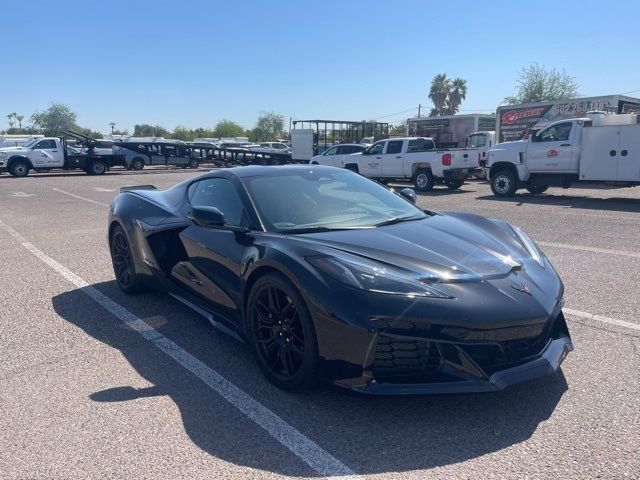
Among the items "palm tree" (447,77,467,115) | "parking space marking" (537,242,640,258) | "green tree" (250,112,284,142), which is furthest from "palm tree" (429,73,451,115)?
"parking space marking" (537,242,640,258)

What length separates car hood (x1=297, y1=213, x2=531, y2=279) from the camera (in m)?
3.20

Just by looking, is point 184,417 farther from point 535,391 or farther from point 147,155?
point 147,155

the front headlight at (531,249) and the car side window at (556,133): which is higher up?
the car side window at (556,133)

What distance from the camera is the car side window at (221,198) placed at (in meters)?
4.07

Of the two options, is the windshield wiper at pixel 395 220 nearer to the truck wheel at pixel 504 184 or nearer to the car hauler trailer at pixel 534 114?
the truck wheel at pixel 504 184

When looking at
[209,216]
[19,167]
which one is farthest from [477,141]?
[209,216]

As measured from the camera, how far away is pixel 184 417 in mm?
3076

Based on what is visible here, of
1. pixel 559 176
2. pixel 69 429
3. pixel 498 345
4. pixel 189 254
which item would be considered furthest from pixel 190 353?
pixel 559 176

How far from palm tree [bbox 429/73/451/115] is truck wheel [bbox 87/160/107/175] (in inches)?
1905

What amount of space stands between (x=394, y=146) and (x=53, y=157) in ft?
57.0

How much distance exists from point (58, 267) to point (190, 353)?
366 centimetres

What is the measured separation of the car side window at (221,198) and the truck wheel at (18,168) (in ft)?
82.4

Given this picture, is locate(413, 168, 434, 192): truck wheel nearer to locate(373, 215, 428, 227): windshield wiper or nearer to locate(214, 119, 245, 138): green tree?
locate(373, 215, 428, 227): windshield wiper

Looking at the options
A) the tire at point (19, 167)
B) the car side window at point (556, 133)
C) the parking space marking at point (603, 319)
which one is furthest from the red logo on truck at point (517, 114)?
the tire at point (19, 167)
